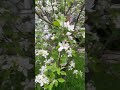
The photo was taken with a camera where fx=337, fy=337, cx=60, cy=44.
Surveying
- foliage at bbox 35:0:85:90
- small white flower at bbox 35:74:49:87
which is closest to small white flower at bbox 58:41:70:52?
foliage at bbox 35:0:85:90

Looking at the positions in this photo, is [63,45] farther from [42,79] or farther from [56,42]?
[42,79]

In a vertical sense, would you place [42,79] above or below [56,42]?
below

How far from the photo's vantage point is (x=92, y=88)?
95.2 inches

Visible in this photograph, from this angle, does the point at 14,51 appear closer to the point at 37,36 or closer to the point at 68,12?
the point at 37,36

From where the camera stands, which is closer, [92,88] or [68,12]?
[92,88]

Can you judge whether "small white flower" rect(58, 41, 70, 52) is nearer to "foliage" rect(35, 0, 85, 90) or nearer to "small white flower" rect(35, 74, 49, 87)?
"foliage" rect(35, 0, 85, 90)

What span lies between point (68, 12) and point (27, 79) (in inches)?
47.9

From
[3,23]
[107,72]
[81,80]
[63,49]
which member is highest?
[3,23]

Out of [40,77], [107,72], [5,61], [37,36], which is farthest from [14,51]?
[107,72]

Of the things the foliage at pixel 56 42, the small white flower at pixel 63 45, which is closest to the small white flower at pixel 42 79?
the foliage at pixel 56 42

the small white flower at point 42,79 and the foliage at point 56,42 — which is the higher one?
the foliage at point 56,42

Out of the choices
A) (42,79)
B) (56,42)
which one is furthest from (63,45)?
(42,79)

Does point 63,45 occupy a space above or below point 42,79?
above

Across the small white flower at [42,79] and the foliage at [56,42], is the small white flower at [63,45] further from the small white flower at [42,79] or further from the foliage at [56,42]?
the small white flower at [42,79]
